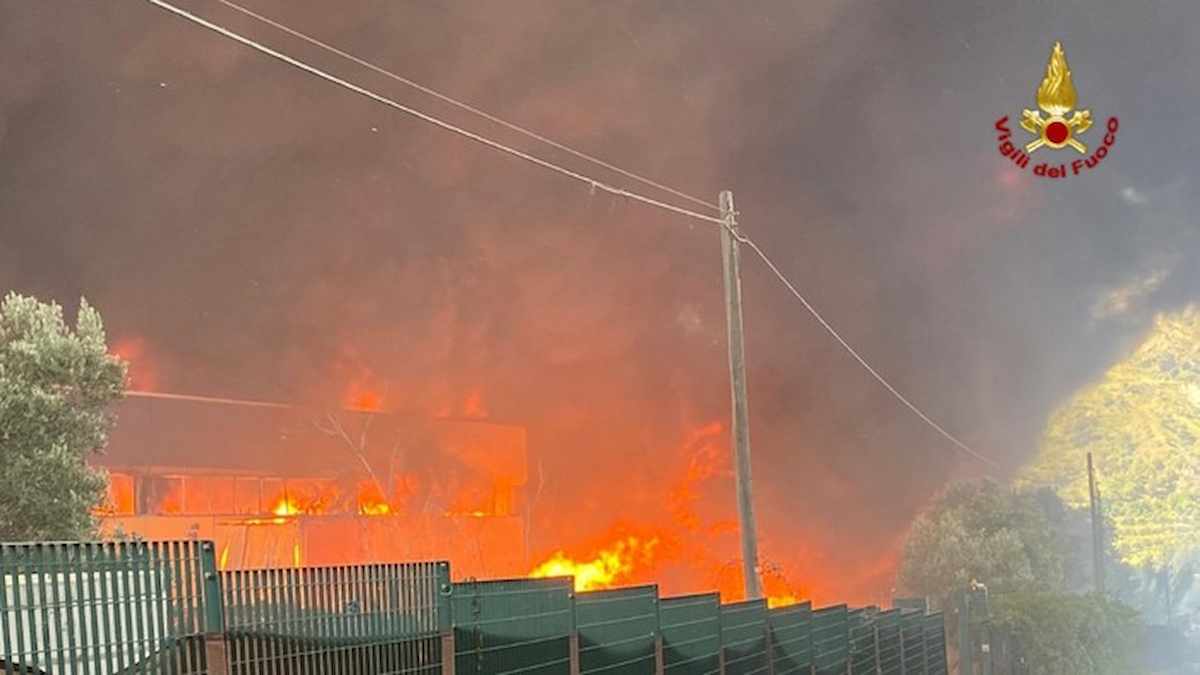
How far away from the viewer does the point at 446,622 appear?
25.6 ft

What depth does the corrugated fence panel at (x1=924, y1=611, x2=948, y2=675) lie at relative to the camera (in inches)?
941

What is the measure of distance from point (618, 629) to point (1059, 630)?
23758 millimetres

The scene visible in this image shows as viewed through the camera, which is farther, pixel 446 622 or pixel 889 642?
pixel 889 642

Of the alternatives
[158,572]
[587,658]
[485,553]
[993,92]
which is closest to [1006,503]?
[485,553]

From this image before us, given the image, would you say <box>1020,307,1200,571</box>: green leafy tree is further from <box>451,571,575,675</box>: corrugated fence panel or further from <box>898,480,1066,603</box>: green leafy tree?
<box>451,571,575,675</box>: corrugated fence panel

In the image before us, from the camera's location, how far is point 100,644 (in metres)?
5.57

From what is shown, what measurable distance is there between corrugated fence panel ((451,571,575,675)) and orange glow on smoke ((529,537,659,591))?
35.6 meters

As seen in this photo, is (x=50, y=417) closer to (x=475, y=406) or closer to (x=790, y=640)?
(x=790, y=640)

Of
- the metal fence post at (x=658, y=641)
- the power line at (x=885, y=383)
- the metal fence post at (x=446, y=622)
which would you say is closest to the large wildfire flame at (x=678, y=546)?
the power line at (x=885, y=383)

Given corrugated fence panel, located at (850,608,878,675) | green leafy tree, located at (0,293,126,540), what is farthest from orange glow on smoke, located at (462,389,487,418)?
green leafy tree, located at (0,293,126,540)

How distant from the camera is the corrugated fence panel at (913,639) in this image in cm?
2195

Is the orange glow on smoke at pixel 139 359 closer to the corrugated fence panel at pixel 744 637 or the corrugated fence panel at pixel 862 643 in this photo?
the corrugated fence panel at pixel 862 643

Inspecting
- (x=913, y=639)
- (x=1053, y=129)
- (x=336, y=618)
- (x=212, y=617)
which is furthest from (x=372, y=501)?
(x=212, y=617)

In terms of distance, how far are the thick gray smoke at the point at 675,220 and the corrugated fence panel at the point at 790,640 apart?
3810 centimetres
